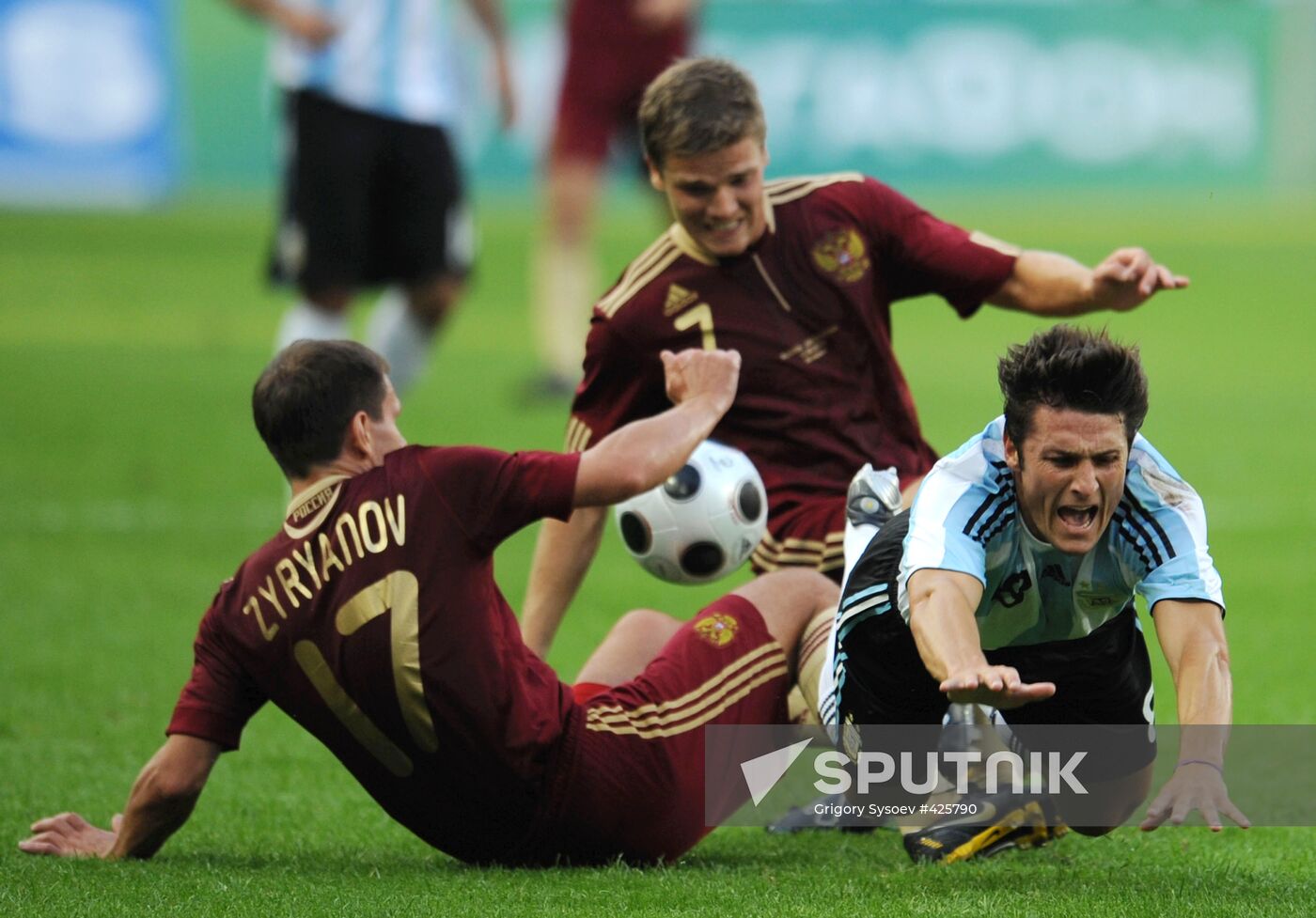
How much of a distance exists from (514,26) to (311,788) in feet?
59.7

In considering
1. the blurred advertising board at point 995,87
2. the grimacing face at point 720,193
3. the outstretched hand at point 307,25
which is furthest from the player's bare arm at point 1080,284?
the blurred advertising board at point 995,87

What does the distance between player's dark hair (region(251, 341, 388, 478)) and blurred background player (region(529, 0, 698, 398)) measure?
841cm

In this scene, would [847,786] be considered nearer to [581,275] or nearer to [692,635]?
[692,635]

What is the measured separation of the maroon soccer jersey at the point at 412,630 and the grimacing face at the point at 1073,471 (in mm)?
884

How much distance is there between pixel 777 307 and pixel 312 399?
180 cm

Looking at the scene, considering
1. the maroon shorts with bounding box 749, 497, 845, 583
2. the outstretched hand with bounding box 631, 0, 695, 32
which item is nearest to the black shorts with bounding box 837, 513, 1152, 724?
the maroon shorts with bounding box 749, 497, 845, 583

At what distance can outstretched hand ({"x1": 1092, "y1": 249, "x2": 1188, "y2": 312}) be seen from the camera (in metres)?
4.88

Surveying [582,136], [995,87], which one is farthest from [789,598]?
[995,87]

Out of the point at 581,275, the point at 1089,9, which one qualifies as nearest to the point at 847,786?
the point at 581,275

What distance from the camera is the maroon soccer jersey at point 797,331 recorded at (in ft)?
18.0

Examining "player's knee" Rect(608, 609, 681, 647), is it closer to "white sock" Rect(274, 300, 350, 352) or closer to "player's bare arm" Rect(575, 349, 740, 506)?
"player's bare arm" Rect(575, 349, 740, 506)

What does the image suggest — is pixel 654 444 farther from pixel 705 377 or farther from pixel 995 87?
pixel 995 87

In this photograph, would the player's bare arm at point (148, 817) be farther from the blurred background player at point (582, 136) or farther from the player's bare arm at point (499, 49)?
the blurred background player at point (582, 136)

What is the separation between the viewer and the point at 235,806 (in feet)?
16.5
